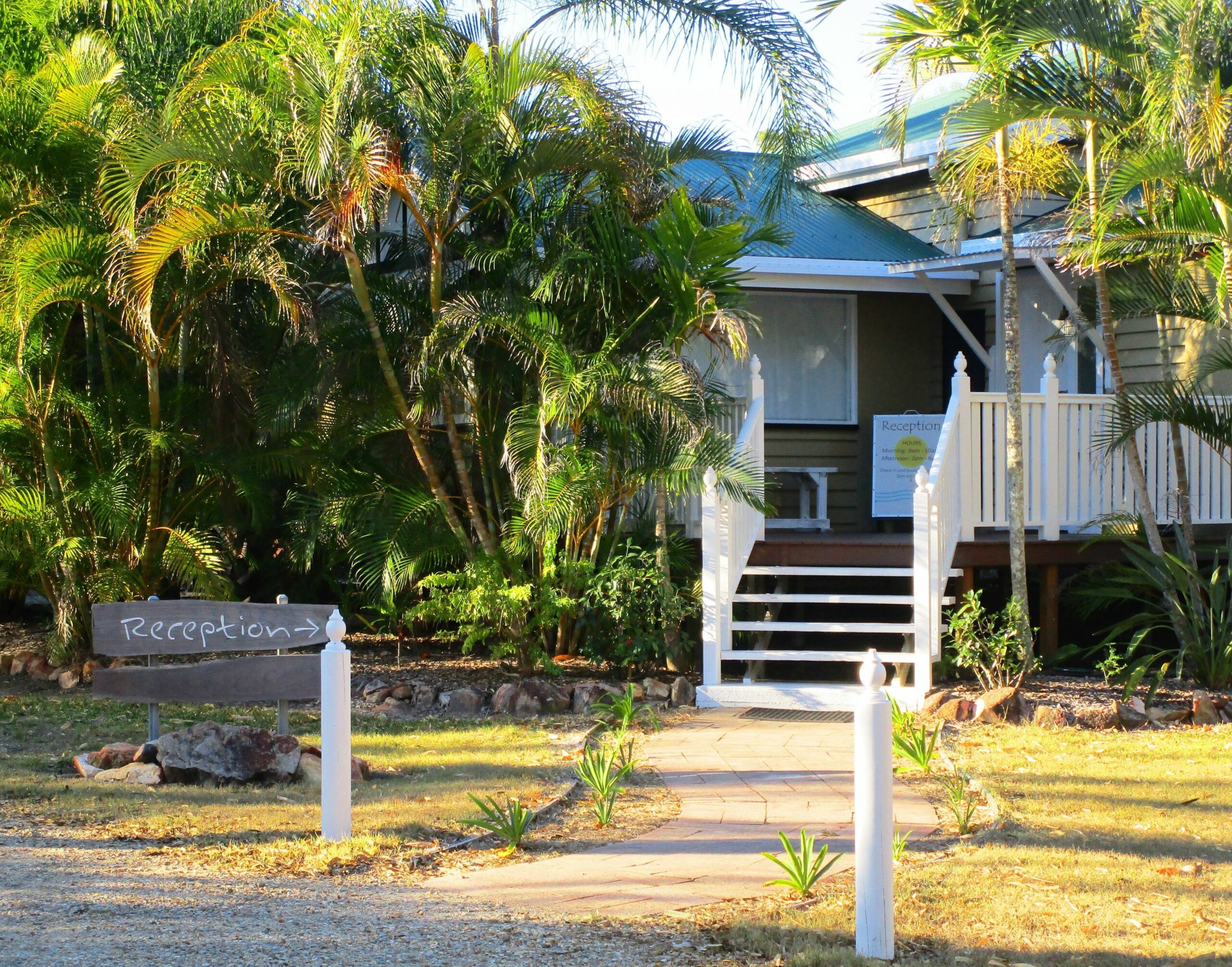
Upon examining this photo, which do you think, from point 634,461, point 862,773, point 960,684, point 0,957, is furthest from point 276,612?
point 960,684

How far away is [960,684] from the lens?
9695 millimetres

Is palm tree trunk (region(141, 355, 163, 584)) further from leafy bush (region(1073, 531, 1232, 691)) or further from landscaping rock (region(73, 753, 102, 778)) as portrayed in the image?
leafy bush (region(1073, 531, 1232, 691))

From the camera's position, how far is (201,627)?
25.4ft

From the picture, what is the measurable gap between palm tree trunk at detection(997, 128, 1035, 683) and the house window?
13.8 ft

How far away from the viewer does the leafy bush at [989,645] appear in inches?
357

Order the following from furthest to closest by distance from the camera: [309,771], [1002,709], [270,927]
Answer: [1002,709] → [309,771] → [270,927]

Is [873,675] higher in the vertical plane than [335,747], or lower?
higher

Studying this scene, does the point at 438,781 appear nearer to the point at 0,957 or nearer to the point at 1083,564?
the point at 0,957

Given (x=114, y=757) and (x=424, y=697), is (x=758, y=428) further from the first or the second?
(x=114, y=757)

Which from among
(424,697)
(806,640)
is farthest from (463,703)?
(806,640)

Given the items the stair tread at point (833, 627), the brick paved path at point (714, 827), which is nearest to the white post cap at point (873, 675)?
the brick paved path at point (714, 827)

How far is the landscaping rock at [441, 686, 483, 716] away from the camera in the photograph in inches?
370

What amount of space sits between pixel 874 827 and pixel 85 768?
476 centimetres

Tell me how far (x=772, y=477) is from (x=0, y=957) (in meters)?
9.94
